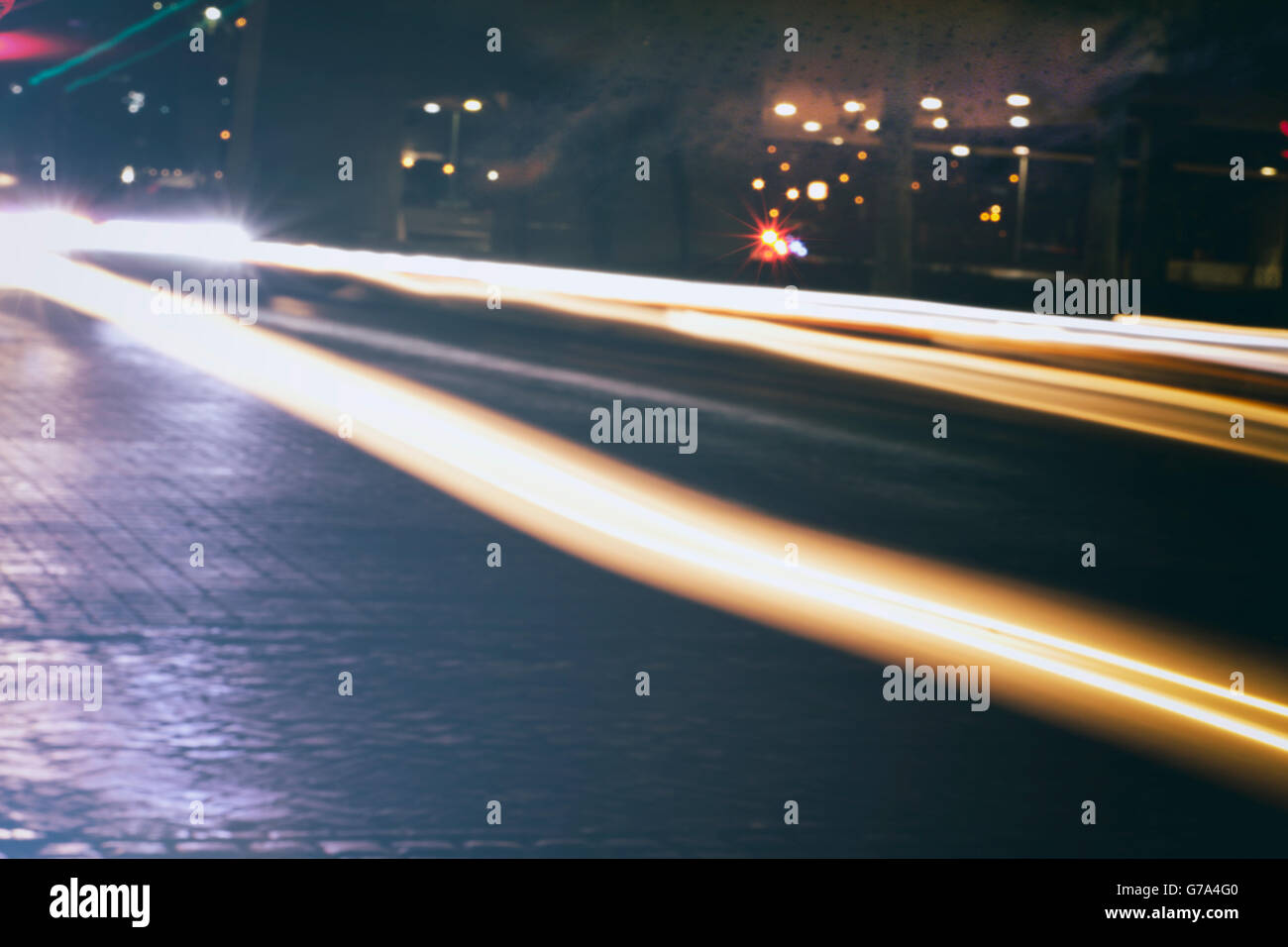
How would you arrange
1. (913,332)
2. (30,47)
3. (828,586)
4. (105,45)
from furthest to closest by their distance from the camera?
(105,45)
(30,47)
(913,332)
(828,586)

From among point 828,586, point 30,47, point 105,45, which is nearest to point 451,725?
point 828,586

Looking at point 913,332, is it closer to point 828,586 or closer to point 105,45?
point 828,586

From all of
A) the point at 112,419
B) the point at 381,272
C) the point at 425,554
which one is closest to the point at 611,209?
the point at 381,272

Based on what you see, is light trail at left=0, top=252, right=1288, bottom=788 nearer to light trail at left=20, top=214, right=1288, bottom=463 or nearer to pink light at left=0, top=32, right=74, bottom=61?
light trail at left=20, top=214, right=1288, bottom=463

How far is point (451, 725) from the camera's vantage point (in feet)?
19.5

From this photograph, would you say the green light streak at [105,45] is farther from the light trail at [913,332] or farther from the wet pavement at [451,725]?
the wet pavement at [451,725]

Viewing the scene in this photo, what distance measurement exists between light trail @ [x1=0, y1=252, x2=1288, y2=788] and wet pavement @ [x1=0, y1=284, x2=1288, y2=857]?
34 centimetres

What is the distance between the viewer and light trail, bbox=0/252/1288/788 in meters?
6.61

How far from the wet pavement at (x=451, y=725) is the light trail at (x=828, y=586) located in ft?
1.10

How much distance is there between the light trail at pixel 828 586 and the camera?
21.7 feet

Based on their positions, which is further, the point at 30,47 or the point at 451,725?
the point at 30,47

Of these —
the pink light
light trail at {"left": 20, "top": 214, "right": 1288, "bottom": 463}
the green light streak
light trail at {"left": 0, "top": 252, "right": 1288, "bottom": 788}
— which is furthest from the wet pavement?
the green light streak

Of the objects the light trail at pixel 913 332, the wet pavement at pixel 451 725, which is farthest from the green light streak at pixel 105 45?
the wet pavement at pixel 451 725

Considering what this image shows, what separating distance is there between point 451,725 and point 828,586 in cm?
315
